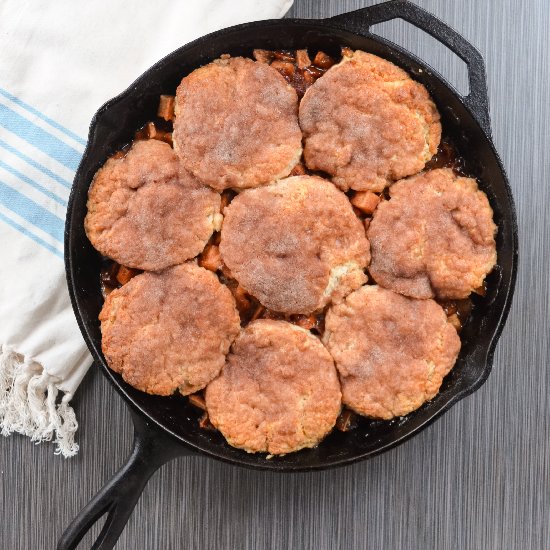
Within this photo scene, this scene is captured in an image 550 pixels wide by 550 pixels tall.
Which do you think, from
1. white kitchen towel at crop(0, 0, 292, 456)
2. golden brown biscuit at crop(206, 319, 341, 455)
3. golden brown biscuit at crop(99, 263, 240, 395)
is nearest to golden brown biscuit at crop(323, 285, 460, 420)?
golden brown biscuit at crop(206, 319, 341, 455)

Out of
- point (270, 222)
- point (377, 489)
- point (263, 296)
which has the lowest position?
point (377, 489)

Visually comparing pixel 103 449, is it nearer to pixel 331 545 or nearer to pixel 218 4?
pixel 331 545

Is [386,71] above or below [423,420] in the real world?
above

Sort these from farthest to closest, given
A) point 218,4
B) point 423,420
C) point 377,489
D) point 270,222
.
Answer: point 377,489 → point 218,4 → point 423,420 → point 270,222

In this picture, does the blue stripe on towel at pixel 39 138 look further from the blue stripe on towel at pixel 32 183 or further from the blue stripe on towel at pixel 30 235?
the blue stripe on towel at pixel 30 235

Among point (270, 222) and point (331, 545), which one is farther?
point (331, 545)

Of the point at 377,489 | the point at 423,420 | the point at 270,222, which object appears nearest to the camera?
the point at 270,222

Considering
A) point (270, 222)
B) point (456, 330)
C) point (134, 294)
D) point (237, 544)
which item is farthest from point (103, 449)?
point (456, 330)

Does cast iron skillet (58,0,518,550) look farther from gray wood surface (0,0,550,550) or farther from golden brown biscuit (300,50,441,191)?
gray wood surface (0,0,550,550)
